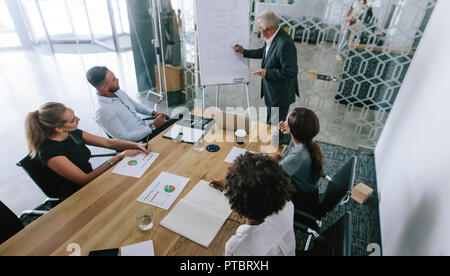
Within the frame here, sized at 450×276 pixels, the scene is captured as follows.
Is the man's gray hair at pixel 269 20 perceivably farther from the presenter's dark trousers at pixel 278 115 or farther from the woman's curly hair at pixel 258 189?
the woman's curly hair at pixel 258 189

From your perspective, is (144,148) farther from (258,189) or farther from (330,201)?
(330,201)

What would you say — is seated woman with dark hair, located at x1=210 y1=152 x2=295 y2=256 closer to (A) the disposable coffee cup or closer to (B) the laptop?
(A) the disposable coffee cup

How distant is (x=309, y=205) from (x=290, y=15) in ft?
8.14

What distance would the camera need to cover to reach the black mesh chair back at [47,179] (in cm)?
145

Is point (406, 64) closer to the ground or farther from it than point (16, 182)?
farther from it

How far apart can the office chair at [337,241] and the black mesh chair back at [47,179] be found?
163 centimetres

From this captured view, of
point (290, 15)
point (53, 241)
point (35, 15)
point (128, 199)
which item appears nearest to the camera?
point (53, 241)

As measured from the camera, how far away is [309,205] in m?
1.51

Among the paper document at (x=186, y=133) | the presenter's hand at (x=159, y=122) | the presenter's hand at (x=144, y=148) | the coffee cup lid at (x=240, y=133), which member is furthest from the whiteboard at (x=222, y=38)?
the presenter's hand at (x=144, y=148)

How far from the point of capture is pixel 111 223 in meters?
1.18

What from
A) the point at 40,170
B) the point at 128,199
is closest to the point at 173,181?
the point at 128,199

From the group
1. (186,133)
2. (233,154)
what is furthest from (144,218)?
(186,133)

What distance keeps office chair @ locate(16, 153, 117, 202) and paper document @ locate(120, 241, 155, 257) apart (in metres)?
0.84
